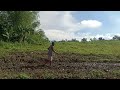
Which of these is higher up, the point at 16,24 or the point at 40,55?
the point at 16,24

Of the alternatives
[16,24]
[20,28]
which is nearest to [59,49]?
[20,28]

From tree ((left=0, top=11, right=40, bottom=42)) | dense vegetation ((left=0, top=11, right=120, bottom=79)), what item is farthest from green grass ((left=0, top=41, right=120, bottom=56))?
tree ((left=0, top=11, right=40, bottom=42))

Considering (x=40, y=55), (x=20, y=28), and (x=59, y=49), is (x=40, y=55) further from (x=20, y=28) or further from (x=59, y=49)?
(x=20, y=28)

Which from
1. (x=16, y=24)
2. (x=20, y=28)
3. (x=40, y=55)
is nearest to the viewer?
(x=40, y=55)

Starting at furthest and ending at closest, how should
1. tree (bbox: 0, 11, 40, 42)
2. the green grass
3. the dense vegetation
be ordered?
tree (bbox: 0, 11, 40, 42)
the green grass
the dense vegetation

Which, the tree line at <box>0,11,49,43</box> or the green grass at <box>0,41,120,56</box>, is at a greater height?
the tree line at <box>0,11,49,43</box>

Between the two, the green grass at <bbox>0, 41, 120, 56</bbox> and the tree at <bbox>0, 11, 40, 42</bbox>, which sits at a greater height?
the tree at <bbox>0, 11, 40, 42</bbox>

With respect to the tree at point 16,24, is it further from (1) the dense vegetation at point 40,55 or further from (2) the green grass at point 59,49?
(2) the green grass at point 59,49

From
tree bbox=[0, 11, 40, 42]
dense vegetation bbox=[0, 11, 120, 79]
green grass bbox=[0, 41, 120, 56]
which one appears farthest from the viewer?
tree bbox=[0, 11, 40, 42]

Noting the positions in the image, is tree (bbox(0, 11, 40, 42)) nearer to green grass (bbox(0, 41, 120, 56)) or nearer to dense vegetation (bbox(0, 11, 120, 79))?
dense vegetation (bbox(0, 11, 120, 79))

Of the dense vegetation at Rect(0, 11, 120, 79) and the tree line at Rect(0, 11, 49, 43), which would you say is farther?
the tree line at Rect(0, 11, 49, 43)

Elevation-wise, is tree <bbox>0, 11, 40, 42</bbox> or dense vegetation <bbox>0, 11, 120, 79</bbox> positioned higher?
tree <bbox>0, 11, 40, 42</bbox>

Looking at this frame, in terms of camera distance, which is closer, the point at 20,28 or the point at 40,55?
the point at 40,55
